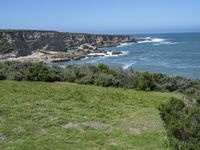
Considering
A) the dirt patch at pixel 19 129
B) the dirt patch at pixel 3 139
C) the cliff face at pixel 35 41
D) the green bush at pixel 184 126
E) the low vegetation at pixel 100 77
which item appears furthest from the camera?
the cliff face at pixel 35 41

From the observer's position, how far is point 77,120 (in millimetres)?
13078

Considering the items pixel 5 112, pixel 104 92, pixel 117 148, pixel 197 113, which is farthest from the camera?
pixel 104 92

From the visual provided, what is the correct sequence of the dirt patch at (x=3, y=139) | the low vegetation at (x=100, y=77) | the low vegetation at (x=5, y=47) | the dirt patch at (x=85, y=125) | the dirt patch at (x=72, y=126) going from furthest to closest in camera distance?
the low vegetation at (x=5, y=47), the low vegetation at (x=100, y=77), the dirt patch at (x=85, y=125), the dirt patch at (x=72, y=126), the dirt patch at (x=3, y=139)

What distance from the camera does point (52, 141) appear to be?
10891 millimetres

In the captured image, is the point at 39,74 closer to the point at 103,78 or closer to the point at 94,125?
the point at 103,78

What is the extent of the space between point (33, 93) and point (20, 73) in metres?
5.74

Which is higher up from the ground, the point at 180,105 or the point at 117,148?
the point at 180,105

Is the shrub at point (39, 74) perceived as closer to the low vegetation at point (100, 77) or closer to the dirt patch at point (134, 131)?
the low vegetation at point (100, 77)

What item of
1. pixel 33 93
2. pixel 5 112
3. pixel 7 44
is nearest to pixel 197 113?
pixel 5 112

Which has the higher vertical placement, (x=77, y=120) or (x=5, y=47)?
(x=77, y=120)

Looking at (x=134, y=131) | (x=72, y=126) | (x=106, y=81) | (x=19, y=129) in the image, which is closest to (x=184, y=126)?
(x=134, y=131)

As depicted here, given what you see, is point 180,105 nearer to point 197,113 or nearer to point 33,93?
point 197,113

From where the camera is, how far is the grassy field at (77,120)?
426 inches

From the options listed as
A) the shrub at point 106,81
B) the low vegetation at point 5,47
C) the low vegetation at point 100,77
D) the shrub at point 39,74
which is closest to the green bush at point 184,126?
the low vegetation at point 100,77
